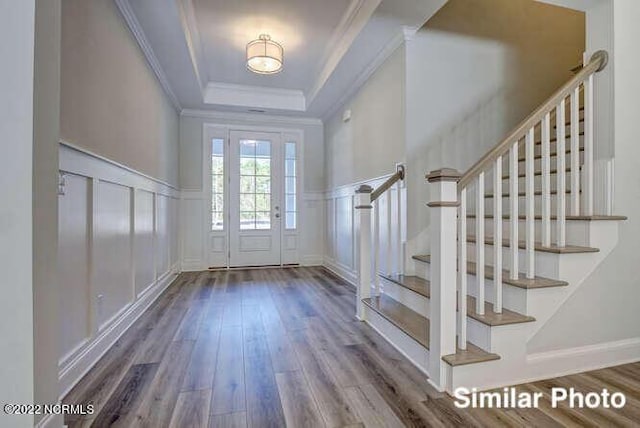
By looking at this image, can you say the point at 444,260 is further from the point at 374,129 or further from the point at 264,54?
the point at 264,54

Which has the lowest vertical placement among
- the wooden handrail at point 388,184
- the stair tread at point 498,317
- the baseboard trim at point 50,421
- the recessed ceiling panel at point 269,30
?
the baseboard trim at point 50,421

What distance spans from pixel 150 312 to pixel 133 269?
48cm

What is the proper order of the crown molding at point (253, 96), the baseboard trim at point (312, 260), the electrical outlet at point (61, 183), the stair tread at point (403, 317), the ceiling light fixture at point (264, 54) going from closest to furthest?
the electrical outlet at point (61, 183) < the stair tread at point (403, 317) < the ceiling light fixture at point (264, 54) < the crown molding at point (253, 96) < the baseboard trim at point (312, 260)

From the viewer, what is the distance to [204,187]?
487cm

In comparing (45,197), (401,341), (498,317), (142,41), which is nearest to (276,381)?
(401,341)

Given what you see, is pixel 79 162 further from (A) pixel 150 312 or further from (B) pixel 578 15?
(B) pixel 578 15

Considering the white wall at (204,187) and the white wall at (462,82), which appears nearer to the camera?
the white wall at (462,82)

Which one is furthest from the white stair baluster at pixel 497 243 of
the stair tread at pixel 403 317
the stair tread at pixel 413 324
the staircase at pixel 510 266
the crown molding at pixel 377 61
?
the crown molding at pixel 377 61

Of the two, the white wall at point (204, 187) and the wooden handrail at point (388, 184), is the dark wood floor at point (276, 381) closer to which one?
the wooden handrail at point (388, 184)

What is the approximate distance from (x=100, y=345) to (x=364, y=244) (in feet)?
6.41

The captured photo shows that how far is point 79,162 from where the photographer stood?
1735 mm
